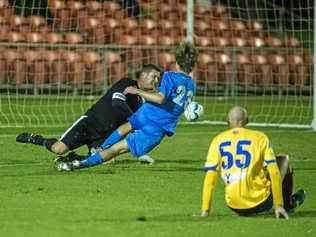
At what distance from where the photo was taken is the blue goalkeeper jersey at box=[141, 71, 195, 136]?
11.2m

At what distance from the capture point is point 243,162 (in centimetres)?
816

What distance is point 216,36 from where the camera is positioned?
24.6 meters

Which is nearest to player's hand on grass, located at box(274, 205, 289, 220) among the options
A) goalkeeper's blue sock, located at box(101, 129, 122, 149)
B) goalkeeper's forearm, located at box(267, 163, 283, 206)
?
goalkeeper's forearm, located at box(267, 163, 283, 206)

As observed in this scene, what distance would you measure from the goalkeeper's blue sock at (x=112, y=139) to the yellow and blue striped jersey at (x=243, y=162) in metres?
3.85

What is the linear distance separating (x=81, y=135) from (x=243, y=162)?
4077 mm

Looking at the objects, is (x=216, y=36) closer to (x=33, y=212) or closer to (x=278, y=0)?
(x=278, y=0)

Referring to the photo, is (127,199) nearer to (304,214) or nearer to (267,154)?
(304,214)

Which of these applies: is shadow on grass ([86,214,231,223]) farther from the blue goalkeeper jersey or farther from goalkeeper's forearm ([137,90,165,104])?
the blue goalkeeper jersey

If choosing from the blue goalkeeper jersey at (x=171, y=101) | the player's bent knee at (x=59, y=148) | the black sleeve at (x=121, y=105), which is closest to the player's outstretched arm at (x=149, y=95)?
the blue goalkeeper jersey at (x=171, y=101)

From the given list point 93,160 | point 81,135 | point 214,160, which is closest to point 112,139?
point 81,135

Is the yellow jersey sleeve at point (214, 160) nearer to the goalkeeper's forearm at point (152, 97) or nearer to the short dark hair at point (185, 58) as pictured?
the goalkeeper's forearm at point (152, 97)

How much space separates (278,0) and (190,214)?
21007 mm

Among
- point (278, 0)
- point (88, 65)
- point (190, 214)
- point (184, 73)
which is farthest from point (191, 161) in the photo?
point (278, 0)

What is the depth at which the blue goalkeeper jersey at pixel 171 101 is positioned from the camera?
1118 centimetres
